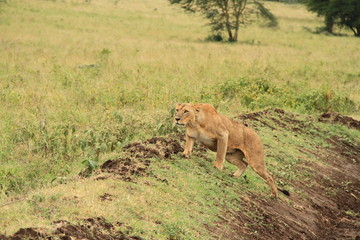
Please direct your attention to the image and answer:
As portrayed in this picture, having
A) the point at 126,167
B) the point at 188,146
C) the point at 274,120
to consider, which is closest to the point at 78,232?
the point at 126,167

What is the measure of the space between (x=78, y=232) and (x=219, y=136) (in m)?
2.78

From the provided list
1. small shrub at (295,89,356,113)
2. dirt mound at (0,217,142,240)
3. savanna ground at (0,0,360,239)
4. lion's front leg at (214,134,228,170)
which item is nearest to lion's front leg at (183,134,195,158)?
savanna ground at (0,0,360,239)

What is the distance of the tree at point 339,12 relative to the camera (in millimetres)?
40625

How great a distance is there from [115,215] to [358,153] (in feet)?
24.4

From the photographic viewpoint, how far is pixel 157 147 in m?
8.08

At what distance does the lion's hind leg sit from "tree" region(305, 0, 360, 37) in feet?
114

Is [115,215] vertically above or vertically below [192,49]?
above

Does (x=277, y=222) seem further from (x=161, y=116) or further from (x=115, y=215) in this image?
(x=161, y=116)

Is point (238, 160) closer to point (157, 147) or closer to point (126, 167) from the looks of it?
point (157, 147)

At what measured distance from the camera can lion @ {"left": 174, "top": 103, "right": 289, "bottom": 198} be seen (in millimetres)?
7207

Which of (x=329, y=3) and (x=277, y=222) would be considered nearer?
(x=277, y=222)

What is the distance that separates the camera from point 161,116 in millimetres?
10531

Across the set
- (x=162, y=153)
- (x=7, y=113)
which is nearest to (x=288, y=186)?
(x=162, y=153)

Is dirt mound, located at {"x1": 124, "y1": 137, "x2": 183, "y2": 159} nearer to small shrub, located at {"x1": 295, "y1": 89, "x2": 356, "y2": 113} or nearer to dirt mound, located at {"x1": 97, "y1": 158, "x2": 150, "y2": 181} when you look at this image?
dirt mound, located at {"x1": 97, "y1": 158, "x2": 150, "y2": 181}
